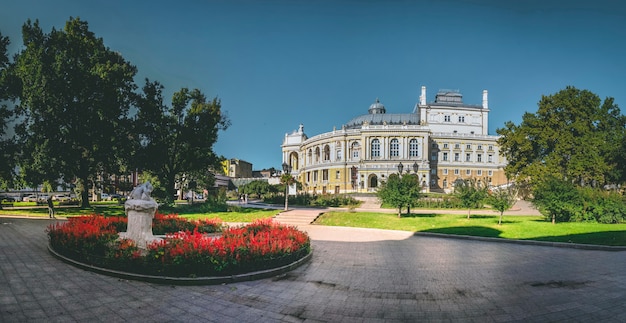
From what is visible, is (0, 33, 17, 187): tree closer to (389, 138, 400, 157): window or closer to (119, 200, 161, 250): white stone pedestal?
(119, 200, 161, 250): white stone pedestal

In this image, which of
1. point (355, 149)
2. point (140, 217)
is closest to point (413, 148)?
point (355, 149)

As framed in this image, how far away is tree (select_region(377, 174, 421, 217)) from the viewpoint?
23.2 m

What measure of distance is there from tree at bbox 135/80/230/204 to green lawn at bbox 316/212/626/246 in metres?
16.8

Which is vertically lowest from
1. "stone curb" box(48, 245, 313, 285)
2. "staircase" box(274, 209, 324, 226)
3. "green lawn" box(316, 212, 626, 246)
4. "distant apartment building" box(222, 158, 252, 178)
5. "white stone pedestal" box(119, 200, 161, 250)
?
"staircase" box(274, 209, 324, 226)

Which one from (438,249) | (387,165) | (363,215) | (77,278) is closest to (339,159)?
(387,165)

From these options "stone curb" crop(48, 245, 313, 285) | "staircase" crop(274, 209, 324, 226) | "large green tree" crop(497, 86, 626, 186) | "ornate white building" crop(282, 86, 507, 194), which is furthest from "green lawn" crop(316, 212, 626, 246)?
"ornate white building" crop(282, 86, 507, 194)

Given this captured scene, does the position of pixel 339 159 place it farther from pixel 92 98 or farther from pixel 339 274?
pixel 339 274

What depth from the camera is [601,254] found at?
514 inches

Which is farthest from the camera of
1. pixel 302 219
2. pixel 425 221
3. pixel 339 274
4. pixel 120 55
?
pixel 120 55

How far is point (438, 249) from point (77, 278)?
1243cm

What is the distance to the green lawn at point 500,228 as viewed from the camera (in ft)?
52.1

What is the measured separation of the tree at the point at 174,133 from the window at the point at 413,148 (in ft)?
165

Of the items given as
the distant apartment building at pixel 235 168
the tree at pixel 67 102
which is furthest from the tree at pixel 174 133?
the distant apartment building at pixel 235 168

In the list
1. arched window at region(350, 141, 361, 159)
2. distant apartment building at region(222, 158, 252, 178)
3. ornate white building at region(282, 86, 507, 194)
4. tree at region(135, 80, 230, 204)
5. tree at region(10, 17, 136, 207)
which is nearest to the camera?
tree at region(10, 17, 136, 207)
